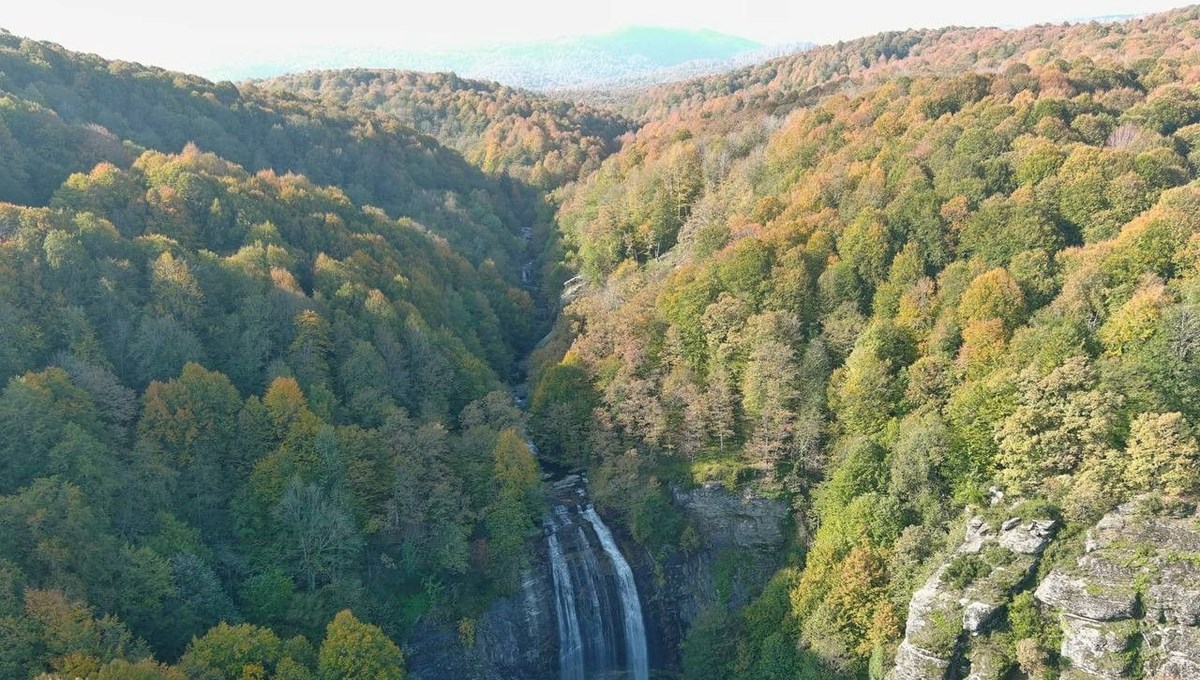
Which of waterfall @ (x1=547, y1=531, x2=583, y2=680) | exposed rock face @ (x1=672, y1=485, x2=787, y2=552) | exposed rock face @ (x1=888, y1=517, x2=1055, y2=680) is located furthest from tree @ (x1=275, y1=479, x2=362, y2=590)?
exposed rock face @ (x1=888, y1=517, x2=1055, y2=680)

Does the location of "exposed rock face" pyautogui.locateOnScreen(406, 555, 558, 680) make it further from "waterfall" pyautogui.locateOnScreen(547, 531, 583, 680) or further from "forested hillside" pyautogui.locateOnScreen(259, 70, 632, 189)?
"forested hillside" pyautogui.locateOnScreen(259, 70, 632, 189)

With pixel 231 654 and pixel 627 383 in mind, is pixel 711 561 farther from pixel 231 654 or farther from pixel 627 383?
pixel 231 654

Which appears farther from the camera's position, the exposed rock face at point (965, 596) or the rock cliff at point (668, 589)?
the rock cliff at point (668, 589)

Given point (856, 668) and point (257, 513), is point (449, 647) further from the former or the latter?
point (856, 668)

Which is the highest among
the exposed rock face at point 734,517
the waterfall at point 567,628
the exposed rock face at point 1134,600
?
the exposed rock face at point 1134,600

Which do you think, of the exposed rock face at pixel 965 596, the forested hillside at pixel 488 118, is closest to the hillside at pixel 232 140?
the forested hillside at pixel 488 118

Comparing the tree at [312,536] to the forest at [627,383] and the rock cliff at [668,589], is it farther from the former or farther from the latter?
the rock cliff at [668,589]
